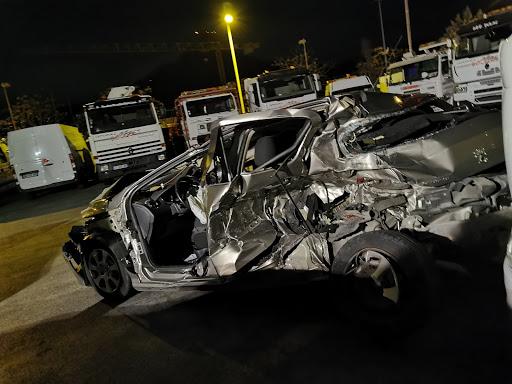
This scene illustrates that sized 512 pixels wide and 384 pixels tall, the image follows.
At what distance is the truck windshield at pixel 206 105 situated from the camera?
55.4 ft

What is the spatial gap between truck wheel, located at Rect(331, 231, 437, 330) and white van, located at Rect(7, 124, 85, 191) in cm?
1477

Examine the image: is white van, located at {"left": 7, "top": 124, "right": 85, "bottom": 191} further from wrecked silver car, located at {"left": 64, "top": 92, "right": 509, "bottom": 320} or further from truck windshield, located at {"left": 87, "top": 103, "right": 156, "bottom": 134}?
wrecked silver car, located at {"left": 64, "top": 92, "right": 509, "bottom": 320}

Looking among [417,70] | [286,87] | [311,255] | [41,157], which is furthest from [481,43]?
[41,157]

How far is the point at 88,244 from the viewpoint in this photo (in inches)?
194

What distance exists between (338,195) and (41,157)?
1483 cm

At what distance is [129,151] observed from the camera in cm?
1491

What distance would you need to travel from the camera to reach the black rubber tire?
4.76 metres

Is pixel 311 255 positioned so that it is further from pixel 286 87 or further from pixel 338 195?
pixel 286 87

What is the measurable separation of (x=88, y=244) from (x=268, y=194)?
7.73 ft

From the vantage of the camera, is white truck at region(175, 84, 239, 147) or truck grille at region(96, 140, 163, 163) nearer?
truck grille at region(96, 140, 163, 163)

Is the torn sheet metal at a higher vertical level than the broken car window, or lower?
lower

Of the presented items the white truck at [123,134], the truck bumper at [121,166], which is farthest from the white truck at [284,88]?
the truck bumper at [121,166]

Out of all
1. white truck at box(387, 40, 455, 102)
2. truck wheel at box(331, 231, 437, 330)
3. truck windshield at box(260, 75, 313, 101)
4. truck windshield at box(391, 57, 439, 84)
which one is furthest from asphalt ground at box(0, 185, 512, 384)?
truck windshield at box(391, 57, 439, 84)

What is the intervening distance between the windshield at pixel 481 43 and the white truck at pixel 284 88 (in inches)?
187
